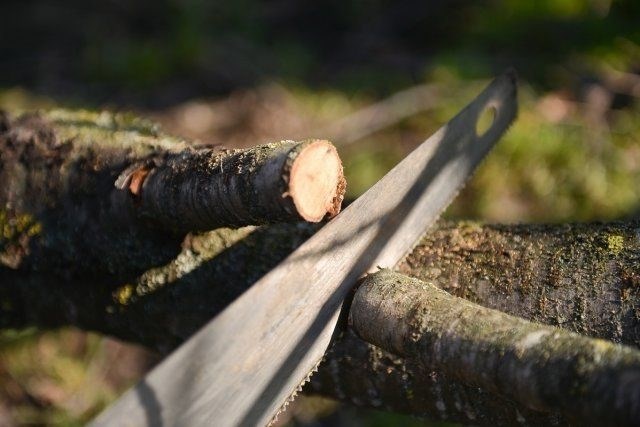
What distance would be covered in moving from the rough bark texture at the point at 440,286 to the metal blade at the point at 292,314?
0.39 ft

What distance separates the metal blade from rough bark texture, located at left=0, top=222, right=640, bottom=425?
0.12 meters


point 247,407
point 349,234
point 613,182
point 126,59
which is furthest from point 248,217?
point 126,59

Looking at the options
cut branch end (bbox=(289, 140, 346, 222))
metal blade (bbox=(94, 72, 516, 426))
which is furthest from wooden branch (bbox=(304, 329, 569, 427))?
cut branch end (bbox=(289, 140, 346, 222))

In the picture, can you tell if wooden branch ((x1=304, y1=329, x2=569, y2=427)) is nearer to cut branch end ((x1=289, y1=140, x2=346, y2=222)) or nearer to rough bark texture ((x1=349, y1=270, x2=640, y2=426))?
rough bark texture ((x1=349, y1=270, x2=640, y2=426))

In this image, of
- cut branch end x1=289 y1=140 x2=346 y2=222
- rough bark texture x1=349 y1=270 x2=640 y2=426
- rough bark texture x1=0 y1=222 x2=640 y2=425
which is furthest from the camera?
rough bark texture x1=0 y1=222 x2=640 y2=425

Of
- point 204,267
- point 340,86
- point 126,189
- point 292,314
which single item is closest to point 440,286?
point 292,314

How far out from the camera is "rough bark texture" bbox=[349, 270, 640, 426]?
837 millimetres

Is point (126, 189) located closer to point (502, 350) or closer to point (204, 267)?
point (204, 267)

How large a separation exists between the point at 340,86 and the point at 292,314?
321cm

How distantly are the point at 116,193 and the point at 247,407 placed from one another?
0.56 metres

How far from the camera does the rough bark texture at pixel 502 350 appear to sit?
837mm

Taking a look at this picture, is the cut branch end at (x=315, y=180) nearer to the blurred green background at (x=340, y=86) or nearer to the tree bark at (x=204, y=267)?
the tree bark at (x=204, y=267)

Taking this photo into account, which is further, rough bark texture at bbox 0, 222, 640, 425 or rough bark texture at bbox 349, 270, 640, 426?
rough bark texture at bbox 0, 222, 640, 425

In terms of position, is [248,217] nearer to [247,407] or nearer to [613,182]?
[247,407]
